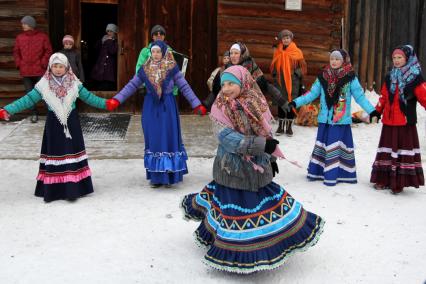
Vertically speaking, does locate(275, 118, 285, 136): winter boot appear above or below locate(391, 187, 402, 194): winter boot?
above

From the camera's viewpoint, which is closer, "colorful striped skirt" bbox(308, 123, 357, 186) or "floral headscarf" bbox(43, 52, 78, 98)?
"floral headscarf" bbox(43, 52, 78, 98)

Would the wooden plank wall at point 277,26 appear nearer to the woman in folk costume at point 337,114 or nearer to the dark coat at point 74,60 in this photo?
the dark coat at point 74,60

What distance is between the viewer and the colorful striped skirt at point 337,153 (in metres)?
6.84

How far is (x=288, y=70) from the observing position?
9578mm

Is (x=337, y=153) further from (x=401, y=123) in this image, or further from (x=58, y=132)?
(x=58, y=132)

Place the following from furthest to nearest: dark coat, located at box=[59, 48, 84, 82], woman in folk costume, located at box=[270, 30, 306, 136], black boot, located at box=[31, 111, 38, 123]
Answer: black boot, located at box=[31, 111, 38, 123] < dark coat, located at box=[59, 48, 84, 82] < woman in folk costume, located at box=[270, 30, 306, 136]

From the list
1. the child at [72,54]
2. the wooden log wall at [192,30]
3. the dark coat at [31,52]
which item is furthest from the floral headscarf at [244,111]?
the wooden log wall at [192,30]

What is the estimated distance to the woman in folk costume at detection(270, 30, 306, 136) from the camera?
9.57 m

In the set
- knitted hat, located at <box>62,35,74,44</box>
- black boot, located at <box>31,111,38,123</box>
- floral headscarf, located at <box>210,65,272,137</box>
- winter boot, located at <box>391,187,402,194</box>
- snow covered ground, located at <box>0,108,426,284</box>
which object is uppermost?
knitted hat, located at <box>62,35,74,44</box>

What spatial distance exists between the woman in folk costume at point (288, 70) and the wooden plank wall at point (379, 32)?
3203mm

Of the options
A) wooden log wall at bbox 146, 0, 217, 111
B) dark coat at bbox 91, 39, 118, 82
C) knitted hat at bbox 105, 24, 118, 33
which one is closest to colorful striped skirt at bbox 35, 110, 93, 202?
wooden log wall at bbox 146, 0, 217, 111

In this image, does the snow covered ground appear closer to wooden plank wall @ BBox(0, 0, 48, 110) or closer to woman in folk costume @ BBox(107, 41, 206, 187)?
woman in folk costume @ BBox(107, 41, 206, 187)

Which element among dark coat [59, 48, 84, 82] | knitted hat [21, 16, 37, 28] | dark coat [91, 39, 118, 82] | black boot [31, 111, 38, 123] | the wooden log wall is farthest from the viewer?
dark coat [91, 39, 118, 82]

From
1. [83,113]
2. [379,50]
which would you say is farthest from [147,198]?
[379,50]
